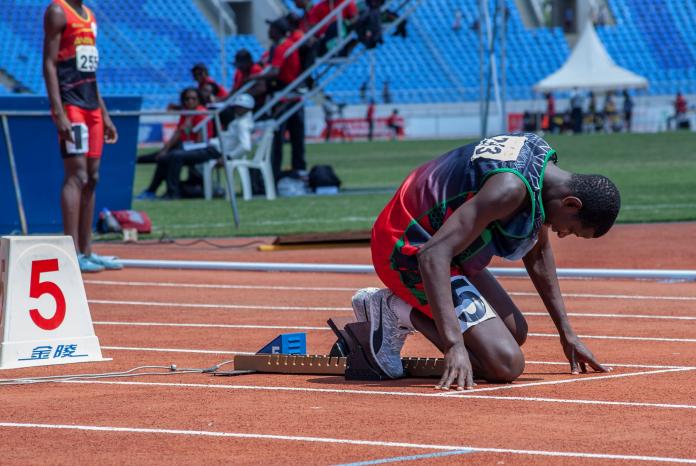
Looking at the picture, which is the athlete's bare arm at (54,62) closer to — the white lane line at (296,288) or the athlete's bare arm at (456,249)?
the white lane line at (296,288)

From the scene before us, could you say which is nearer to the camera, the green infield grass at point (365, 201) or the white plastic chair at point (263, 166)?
the green infield grass at point (365, 201)

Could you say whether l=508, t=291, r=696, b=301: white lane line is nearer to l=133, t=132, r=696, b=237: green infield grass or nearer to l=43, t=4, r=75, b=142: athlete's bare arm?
l=43, t=4, r=75, b=142: athlete's bare arm

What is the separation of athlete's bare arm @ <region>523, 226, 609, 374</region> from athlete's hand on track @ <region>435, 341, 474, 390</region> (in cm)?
75

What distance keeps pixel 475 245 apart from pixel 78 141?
16.1 feet

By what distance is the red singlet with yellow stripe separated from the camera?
9.79 m

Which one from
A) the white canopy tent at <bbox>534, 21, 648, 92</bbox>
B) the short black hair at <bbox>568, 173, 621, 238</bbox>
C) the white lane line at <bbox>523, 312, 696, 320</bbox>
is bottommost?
the white canopy tent at <bbox>534, 21, 648, 92</bbox>

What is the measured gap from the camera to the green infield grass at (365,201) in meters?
14.6

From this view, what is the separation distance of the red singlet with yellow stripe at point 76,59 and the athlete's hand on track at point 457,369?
17.2 feet

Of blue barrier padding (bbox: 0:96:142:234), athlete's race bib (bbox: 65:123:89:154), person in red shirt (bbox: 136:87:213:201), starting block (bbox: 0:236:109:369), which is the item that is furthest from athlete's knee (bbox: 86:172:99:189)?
person in red shirt (bbox: 136:87:213:201)

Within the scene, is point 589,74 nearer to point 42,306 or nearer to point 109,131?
point 109,131

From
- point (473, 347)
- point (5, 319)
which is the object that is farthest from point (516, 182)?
point (5, 319)

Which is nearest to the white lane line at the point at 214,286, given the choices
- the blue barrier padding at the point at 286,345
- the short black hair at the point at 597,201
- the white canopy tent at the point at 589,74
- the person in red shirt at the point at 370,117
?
the blue barrier padding at the point at 286,345

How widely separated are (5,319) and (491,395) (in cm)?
236

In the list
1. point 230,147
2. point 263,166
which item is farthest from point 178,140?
point 263,166
